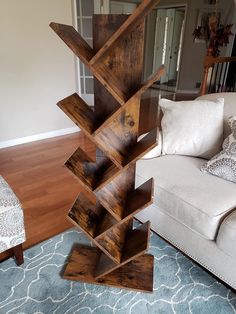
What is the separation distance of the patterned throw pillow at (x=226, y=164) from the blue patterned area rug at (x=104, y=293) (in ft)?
1.87

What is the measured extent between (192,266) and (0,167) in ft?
6.88

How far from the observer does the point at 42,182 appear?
2289 mm

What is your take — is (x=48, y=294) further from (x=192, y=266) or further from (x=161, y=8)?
(x=161, y=8)

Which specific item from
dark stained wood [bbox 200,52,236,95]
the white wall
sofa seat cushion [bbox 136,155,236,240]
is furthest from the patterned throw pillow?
the white wall

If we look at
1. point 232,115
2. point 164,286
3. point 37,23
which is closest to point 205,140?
point 232,115

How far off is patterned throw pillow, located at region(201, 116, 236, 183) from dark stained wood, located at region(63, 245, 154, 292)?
25.7 inches

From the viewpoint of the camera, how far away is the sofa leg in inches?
53.3

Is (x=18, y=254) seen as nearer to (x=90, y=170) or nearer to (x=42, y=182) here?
(x=90, y=170)

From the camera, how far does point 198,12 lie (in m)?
5.58

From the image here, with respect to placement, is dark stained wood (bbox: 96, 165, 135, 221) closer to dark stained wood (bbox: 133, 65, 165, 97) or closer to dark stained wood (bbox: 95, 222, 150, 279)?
dark stained wood (bbox: 95, 222, 150, 279)

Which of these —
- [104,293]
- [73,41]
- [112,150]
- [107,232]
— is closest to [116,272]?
[104,293]

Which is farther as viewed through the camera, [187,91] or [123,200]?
[187,91]

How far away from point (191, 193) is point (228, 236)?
0.28m

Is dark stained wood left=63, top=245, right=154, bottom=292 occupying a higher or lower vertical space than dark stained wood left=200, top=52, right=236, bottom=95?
lower
